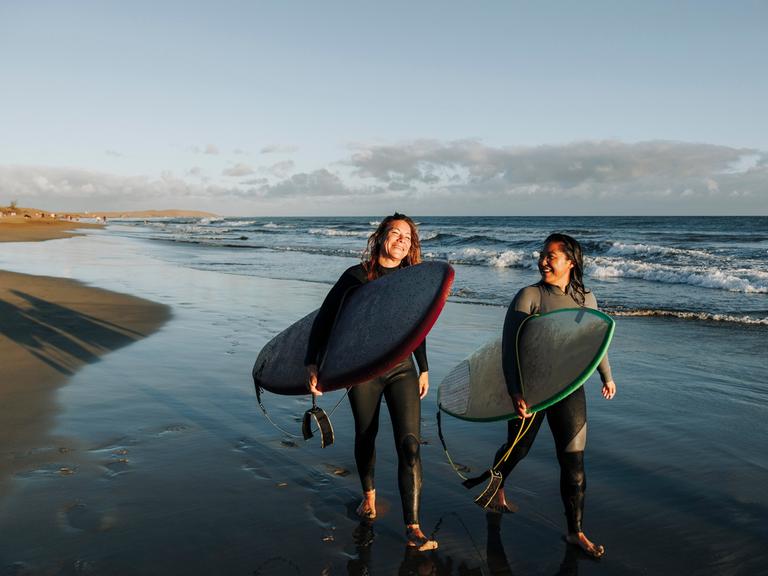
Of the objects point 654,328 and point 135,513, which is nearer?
point 135,513

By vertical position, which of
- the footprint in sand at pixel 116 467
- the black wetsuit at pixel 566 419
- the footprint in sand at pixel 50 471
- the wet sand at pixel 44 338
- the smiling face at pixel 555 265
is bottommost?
the footprint in sand at pixel 116 467

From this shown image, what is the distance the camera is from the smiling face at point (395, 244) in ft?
11.1

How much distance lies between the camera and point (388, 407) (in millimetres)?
3311

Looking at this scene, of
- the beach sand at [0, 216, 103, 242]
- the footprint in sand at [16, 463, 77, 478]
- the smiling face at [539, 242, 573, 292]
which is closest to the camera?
the smiling face at [539, 242, 573, 292]

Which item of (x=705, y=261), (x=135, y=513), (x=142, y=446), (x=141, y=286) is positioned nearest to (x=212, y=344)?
(x=142, y=446)

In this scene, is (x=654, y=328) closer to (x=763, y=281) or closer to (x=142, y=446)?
(x=763, y=281)

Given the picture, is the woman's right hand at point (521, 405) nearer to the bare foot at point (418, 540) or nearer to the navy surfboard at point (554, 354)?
the navy surfboard at point (554, 354)

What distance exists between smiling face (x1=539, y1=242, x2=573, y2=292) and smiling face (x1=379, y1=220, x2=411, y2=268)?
2.41 ft

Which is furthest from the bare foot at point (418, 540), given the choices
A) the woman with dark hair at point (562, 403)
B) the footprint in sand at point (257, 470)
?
the footprint in sand at point (257, 470)

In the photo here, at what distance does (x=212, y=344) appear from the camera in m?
7.64

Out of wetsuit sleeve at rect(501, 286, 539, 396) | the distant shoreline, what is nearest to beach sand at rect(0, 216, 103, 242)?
the distant shoreline

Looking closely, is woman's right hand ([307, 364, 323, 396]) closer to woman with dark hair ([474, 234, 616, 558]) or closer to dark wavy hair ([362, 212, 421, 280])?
dark wavy hair ([362, 212, 421, 280])

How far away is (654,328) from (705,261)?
41.1 ft

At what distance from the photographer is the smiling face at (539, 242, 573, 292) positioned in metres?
3.29
